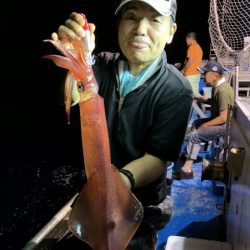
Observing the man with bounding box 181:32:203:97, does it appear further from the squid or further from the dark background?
the squid

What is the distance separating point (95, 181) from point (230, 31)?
18.4 ft

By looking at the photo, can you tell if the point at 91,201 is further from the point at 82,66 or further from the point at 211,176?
the point at 211,176

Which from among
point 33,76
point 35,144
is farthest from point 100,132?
point 33,76

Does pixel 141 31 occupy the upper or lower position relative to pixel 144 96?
upper

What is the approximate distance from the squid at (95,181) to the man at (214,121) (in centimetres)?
438

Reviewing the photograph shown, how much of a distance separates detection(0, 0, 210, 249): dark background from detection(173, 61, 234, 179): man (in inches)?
84.2

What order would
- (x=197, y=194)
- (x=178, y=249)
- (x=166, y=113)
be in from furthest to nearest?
(x=197, y=194) → (x=178, y=249) → (x=166, y=113)

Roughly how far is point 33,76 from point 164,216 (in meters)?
23.2

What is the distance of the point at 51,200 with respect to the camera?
6129mm

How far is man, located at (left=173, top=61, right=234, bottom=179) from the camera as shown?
19.2 feet

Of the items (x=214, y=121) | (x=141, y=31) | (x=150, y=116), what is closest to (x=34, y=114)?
(x=214, y=121)

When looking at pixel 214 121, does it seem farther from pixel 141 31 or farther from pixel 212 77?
pixel 141 31

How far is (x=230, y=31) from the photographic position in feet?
20.2

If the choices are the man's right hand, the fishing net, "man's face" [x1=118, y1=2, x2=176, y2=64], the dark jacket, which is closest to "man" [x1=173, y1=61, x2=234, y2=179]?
the fishing net
